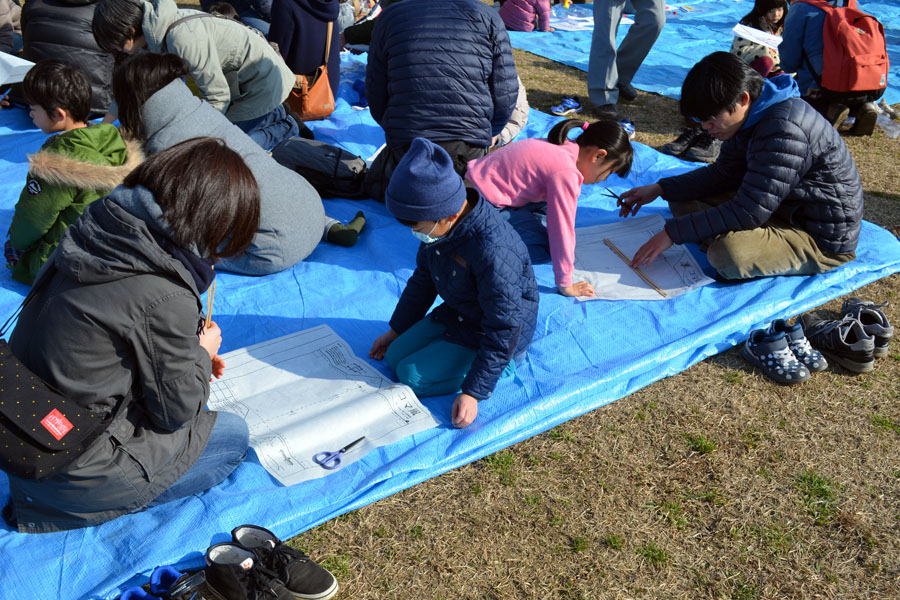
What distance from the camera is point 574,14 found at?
9.21 meters

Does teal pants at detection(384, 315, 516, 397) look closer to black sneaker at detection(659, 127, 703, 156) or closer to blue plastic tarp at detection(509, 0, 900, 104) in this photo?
black sneaker at detection(659, 127, 703, 156)

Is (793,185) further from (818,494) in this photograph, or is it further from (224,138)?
(224,138)

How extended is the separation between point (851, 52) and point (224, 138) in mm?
4673

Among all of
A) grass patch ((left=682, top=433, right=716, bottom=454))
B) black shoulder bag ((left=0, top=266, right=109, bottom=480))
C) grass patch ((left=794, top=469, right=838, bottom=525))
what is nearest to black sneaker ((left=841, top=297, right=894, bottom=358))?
grass patch ((left=794, top=469, right=838, bottom=525))

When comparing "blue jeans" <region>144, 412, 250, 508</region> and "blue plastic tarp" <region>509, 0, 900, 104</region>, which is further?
"blue plastic tarp" <region>509, 0, 900, 104</region>

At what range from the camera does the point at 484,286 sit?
2520 millimetres

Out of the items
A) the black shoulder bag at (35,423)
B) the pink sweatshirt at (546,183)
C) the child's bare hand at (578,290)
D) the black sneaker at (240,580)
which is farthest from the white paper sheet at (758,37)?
the black shoulder bag at (35,423)

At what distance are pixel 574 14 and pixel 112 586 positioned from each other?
880 centimetres

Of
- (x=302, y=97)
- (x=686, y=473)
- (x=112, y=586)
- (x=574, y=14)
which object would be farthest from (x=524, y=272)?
(x=574, y=14)

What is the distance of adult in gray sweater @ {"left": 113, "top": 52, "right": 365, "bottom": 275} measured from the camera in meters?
3.18

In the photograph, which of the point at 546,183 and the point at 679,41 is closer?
the point at 546,183

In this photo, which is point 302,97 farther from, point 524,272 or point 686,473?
point 686,473

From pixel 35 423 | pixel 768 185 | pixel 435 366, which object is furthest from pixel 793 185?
pixel 35 423

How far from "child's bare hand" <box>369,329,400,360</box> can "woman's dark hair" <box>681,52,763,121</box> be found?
1.69 metres
